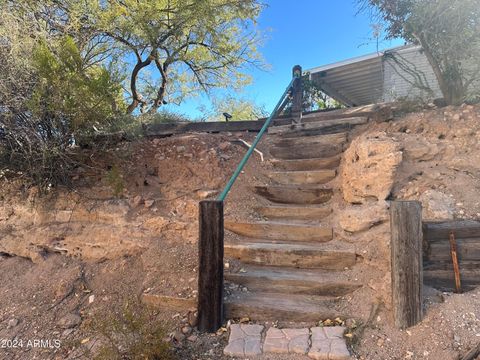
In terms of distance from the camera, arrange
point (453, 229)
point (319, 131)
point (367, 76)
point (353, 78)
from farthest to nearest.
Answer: point (353, 78) < point (367, 76) < point (319, 131) < point (453, 229)

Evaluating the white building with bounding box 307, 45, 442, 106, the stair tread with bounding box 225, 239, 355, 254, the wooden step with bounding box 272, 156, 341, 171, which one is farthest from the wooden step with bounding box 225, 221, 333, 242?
the white building with bounding box 307, 45, 442, 106

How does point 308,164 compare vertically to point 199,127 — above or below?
below

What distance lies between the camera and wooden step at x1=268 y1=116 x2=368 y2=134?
4541mm

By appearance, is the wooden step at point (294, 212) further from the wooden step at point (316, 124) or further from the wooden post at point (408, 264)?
the wooden step at point (316, 124)

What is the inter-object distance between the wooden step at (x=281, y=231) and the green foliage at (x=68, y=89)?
6.32 feet

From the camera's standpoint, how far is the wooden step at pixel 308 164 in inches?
166

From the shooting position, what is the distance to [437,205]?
112 inches

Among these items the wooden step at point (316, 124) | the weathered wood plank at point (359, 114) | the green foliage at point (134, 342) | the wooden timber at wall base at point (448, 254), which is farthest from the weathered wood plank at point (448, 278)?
the wooden step at point (316, 124)

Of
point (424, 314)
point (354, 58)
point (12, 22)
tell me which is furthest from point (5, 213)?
point (354, 58)

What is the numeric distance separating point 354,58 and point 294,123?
483cm

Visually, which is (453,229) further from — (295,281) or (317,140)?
(317,140)

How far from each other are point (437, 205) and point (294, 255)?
1376mm

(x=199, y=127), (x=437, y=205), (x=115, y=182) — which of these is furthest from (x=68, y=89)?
(x=437, y=205)

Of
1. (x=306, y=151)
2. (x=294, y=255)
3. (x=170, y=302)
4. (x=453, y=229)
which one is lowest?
(x=170, y=302)
